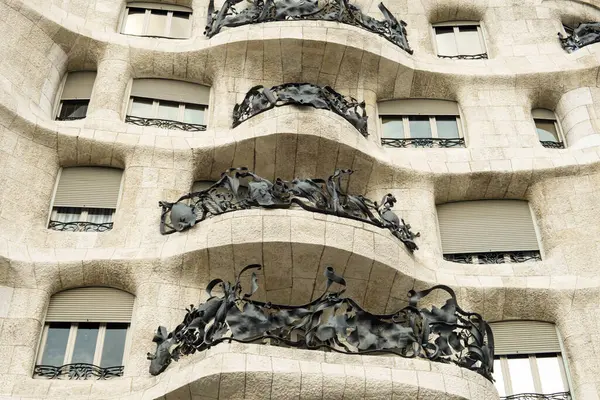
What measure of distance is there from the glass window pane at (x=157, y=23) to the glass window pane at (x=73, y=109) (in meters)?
2.21

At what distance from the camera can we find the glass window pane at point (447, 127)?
1511 centimetres

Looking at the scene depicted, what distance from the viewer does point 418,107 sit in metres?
15.5

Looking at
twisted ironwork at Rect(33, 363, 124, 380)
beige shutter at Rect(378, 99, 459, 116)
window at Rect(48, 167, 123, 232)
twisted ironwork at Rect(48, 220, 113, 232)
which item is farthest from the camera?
beige shutter at Rect(378, 99, 459, 116)

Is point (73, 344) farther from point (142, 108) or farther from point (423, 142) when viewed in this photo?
point (423, 142)

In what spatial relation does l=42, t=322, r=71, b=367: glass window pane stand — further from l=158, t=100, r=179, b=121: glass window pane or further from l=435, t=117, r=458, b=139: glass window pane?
l=435, t=117, r=458, b=139: glass window pane

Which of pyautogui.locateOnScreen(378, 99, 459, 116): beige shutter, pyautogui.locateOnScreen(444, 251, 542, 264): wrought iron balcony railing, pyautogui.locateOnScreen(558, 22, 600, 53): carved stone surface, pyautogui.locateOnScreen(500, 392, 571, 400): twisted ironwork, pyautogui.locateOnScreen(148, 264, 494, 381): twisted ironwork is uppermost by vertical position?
pyautogui.locateOnScreen(558, 22, 600, 53): carved stone surface

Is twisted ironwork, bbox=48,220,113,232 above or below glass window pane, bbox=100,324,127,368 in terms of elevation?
above

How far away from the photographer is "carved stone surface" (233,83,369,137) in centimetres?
1378

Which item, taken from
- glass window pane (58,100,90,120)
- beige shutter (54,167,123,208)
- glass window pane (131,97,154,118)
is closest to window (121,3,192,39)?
glass window pane (131,97,154,118)

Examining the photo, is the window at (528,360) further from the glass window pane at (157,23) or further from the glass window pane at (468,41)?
the glass window pane at (157,23)

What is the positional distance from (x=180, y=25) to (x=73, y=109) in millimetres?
2993

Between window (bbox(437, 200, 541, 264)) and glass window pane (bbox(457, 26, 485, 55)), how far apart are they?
389 centimetres

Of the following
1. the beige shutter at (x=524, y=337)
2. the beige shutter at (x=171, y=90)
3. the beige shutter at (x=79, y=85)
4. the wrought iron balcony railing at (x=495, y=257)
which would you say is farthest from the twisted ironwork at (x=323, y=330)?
the beige shutter at (x=79, y=85)

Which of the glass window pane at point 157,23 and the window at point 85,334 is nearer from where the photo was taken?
the window at point 85,334
